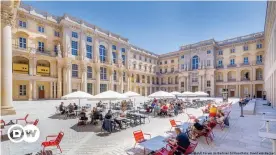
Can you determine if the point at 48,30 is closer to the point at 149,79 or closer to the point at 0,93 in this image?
the point at 0,93

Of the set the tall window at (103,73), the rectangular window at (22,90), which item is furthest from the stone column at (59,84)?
the tall window at (103,73)

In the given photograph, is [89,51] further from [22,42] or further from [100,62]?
[22,42]

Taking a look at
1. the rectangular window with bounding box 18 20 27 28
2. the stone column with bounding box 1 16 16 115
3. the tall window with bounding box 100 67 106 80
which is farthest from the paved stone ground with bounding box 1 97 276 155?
the tall window with bounding box 100 67 106 80

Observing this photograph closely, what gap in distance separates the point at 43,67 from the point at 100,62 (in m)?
12.5

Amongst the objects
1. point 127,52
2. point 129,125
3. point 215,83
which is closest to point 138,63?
point 127,52

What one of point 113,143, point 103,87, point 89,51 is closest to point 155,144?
point 113,143

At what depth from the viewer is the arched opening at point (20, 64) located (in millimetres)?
25500

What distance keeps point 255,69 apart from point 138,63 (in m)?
33.5

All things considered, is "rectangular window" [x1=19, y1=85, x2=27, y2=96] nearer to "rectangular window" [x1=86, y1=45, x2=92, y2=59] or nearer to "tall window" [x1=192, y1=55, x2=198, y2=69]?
"rectangular window" [x1=86, y1=45, x2=92, y2=59]

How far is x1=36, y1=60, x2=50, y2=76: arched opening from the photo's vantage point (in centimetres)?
2851

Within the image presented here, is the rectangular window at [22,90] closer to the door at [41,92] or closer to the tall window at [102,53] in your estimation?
the door at [41,92]

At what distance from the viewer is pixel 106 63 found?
39.1m

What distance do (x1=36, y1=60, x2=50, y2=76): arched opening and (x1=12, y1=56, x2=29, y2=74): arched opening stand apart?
176 centimetres

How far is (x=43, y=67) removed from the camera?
29219 millimetres
